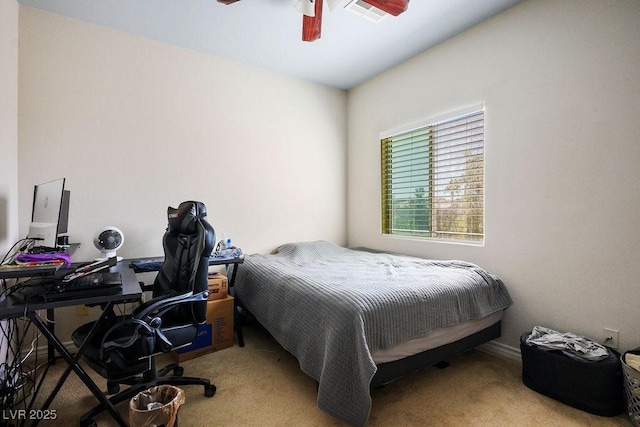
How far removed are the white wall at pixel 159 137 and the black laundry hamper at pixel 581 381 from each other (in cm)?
249

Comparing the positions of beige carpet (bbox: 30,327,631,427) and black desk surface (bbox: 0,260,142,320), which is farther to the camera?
beige carpet (bbox: 30,327,631,427)

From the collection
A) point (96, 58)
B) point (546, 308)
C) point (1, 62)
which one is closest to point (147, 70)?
point (96, 58)

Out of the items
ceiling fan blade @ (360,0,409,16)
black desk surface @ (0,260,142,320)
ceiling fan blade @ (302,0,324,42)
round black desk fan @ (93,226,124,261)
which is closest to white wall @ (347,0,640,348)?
ceiling fan blade @ (360,0,409,16)

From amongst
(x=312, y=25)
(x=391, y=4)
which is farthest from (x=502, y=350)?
(x=312, y=25)

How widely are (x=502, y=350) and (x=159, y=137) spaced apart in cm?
341

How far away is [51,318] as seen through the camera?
231 centimetres

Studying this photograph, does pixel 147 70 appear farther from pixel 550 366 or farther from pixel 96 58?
pixel 550 366

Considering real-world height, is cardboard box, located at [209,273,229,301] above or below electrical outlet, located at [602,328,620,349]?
above

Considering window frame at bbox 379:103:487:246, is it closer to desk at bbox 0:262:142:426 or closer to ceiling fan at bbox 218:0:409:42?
ceiling fan at bbox 218:0:409:42

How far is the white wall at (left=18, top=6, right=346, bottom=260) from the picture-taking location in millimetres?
2441

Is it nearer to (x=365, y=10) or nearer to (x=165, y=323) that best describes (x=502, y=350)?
(x=165, y=323)

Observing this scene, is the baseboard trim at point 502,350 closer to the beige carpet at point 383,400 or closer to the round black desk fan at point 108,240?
the beige carpet at point 383,400

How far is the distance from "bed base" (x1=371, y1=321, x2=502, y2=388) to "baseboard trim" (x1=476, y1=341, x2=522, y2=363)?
0.37 feet

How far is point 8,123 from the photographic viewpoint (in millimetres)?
2102
